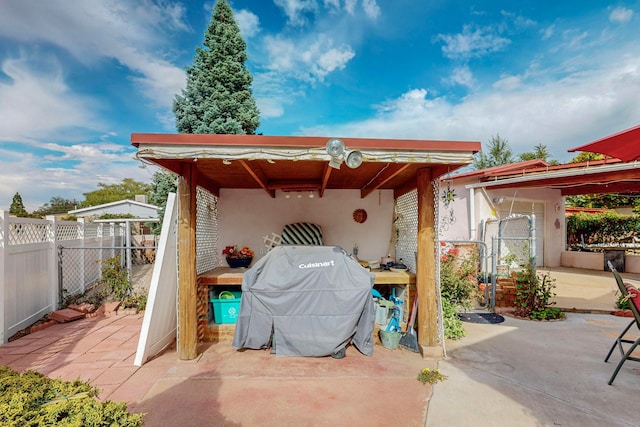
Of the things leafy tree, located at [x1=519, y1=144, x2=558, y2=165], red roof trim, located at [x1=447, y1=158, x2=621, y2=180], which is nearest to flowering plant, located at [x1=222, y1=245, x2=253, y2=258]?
red roof trim, located at [x1=447, y1=158, x2=621, y2=180]

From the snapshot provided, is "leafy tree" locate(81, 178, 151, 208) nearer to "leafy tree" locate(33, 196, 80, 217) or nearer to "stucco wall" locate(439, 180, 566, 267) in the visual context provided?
"leafy tree" locate(33, 196, 80, 217)

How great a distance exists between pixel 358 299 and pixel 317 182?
2356 millimetres

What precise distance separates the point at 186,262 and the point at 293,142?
6.71 feet

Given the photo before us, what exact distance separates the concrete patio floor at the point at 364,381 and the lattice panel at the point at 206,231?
1.46m

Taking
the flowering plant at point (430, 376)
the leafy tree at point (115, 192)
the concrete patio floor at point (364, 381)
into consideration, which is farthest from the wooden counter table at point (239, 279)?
the leafy tree at point (115, 192)

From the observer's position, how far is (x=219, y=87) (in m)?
12.2

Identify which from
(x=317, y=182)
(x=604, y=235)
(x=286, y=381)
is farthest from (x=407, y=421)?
(x=604, y=235)

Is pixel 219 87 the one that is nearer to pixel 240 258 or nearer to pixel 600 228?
pixel 240 258

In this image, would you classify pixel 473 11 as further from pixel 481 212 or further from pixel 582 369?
pixel 582 369

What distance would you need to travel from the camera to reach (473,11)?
888 centimetres

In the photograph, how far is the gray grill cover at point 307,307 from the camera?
13.3ft

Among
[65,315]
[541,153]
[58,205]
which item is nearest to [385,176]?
[65,315]

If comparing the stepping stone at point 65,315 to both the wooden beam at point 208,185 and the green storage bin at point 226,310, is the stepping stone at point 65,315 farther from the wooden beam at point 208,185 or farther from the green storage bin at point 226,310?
the wooden beam at point 208,185

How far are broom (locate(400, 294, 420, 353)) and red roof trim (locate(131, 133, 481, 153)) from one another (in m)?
2.33
